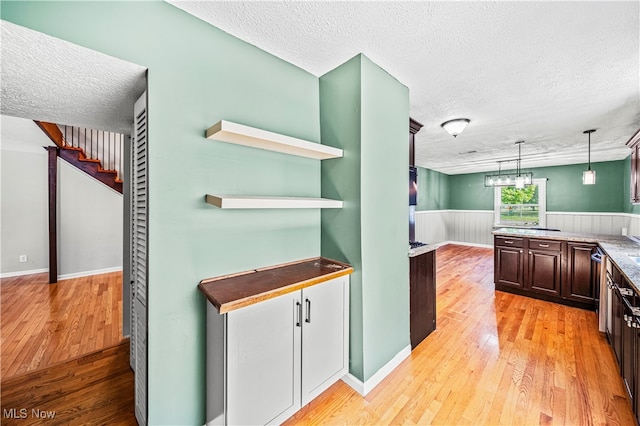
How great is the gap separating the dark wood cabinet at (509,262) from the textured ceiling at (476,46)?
5.97 ft

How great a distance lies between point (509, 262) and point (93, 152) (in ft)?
26.2

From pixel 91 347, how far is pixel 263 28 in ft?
10.5

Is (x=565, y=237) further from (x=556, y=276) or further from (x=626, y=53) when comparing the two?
(x=626, y=53)

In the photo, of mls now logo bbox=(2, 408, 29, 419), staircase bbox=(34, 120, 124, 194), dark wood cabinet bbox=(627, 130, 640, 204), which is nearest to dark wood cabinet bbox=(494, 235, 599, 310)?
dark wood cabinet bbox=(627, 130, 640, 204)

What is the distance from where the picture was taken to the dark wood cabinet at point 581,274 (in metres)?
3.15

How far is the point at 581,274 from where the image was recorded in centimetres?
325

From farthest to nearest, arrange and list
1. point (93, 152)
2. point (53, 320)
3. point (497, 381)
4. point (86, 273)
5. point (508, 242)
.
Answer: point (93, 152) < point (86, 273) < point (508, 242) < point (53, 320) < point (497, 381)

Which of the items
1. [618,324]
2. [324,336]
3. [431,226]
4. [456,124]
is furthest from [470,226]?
[324,336]

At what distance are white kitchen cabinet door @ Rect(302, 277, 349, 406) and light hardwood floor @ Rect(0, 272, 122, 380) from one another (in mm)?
2170

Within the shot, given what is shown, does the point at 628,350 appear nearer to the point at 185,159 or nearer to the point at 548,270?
the point at 548,270

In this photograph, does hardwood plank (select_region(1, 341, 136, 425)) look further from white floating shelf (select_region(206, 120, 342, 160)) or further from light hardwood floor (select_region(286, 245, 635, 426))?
white floating shelf (select_region(206, 120, 342, 160))

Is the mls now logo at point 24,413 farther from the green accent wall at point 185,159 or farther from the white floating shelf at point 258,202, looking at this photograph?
the white floating shelf at point 258,202

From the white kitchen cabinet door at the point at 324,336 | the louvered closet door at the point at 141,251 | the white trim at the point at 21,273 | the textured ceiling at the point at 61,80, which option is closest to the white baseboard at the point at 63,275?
the white trim at the point at 21,273

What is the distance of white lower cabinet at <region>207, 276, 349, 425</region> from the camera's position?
1.30 m
